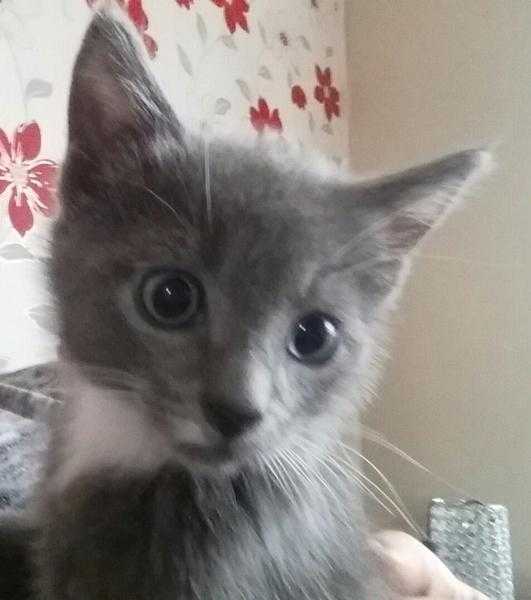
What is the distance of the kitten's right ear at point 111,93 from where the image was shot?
652 millimetres

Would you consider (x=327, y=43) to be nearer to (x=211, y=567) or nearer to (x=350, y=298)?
(x=350, y=298)

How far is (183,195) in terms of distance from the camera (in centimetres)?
66

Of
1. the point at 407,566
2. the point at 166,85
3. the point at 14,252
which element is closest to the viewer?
the point at 407,566

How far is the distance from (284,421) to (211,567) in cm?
13

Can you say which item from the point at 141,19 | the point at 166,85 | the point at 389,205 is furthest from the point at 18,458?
the point at 141,19

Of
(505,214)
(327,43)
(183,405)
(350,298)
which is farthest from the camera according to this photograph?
(327,43)

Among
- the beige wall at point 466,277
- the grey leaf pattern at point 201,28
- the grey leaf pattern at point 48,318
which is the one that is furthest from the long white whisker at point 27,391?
the beige wall at point 466,277

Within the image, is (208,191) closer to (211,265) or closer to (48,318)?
(211,265)

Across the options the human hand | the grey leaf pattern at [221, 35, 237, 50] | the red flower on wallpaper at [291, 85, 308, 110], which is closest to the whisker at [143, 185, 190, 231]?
the human hand

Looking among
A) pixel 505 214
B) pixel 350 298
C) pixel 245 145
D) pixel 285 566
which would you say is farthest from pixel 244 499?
pixel 505 214

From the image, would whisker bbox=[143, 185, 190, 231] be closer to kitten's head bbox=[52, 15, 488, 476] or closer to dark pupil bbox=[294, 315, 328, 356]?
kitten's head bbox=[52, 15, 488, 476]

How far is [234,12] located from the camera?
1.86 meters

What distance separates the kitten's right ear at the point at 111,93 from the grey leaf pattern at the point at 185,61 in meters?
1.01

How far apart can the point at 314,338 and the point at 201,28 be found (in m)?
1.24
